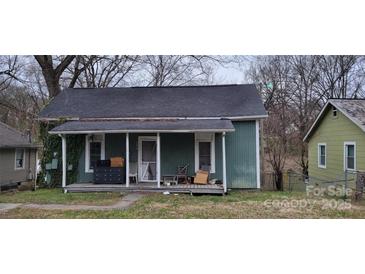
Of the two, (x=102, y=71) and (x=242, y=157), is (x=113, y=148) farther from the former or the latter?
(x=102, y=71)

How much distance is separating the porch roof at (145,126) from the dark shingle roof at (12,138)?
491 centimetres

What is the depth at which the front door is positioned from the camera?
11219 mm

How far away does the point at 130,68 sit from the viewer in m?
17.4

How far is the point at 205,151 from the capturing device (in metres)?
11.2

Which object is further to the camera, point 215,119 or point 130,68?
point 130,68

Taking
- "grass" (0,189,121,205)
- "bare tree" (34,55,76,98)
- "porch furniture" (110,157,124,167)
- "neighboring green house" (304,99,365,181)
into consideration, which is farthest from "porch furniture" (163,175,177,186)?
"bare tree" (34,55,76,98)

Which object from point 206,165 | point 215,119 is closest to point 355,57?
point 215,119

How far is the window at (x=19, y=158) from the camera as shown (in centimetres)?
1523

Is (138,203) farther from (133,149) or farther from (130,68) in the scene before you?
(130,68)

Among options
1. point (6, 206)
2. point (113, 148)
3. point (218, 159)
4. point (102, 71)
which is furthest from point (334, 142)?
point (102, 71)

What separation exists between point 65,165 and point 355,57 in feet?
41.5

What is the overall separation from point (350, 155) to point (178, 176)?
627 cm

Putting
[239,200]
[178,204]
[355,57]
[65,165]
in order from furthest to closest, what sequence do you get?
1. [355,57]
2. [65,165]
3. [239,200]
4. [178,204]

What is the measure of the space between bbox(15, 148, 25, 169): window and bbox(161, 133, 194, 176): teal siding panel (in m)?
8.54
